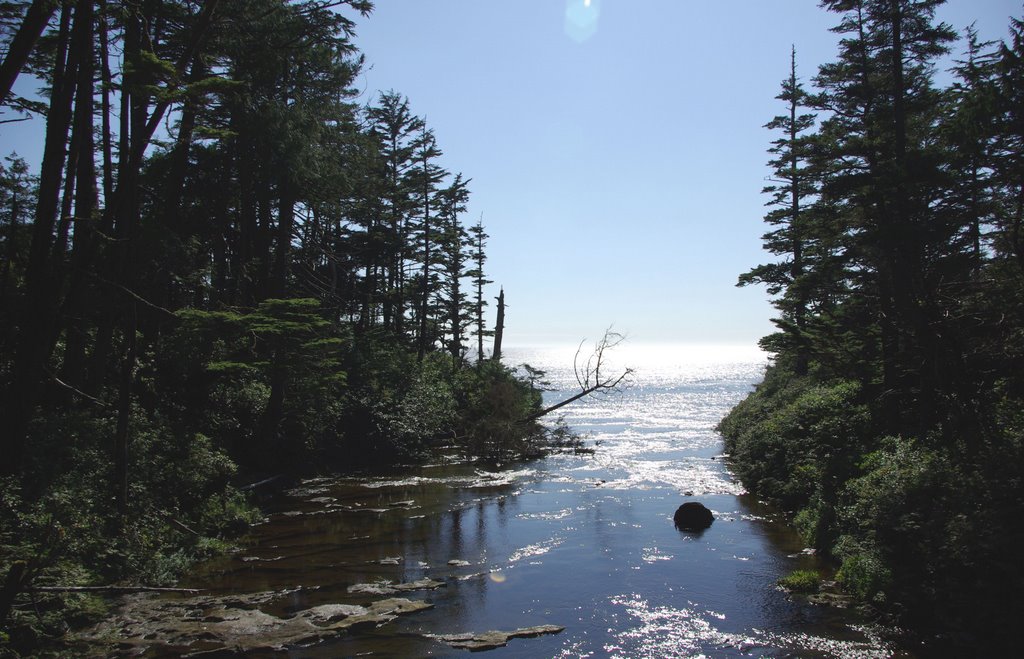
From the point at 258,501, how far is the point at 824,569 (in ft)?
44.5

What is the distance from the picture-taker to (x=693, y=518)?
1415 centimetres

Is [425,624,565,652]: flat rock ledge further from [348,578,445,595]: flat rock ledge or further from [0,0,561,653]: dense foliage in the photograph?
[0,0,561,653]: dense foliage

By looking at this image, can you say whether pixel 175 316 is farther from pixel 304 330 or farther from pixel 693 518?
pixel 693 518

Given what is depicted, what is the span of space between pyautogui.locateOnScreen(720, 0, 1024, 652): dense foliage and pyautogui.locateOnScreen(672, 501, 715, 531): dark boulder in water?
2.02 meters

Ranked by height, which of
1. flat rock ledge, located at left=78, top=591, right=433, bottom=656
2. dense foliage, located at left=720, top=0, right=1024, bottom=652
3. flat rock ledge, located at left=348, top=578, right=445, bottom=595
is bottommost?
flat rock ledge, located at left=348, top=578, right=445, bottom=595

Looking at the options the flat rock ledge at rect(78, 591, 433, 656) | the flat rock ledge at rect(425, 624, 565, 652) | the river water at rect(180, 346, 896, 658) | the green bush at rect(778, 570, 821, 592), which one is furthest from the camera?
the green bush at rect(778, 570, 821, 592)

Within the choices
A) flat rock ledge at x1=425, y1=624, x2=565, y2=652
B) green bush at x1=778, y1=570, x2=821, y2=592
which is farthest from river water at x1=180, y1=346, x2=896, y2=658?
green bush at x1=778, y1=570, x2=821, y2=592

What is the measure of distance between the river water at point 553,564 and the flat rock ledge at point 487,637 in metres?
0.14

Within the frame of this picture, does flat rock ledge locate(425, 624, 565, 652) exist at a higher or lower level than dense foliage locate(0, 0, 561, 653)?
lower

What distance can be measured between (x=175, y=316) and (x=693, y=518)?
39.8 feet

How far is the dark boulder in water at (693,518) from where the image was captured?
14.0m

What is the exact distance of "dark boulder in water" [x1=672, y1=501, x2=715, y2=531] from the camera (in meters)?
14.0

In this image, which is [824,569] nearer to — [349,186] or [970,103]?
[970,103]

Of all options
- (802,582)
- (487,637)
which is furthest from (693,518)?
(487,637)
